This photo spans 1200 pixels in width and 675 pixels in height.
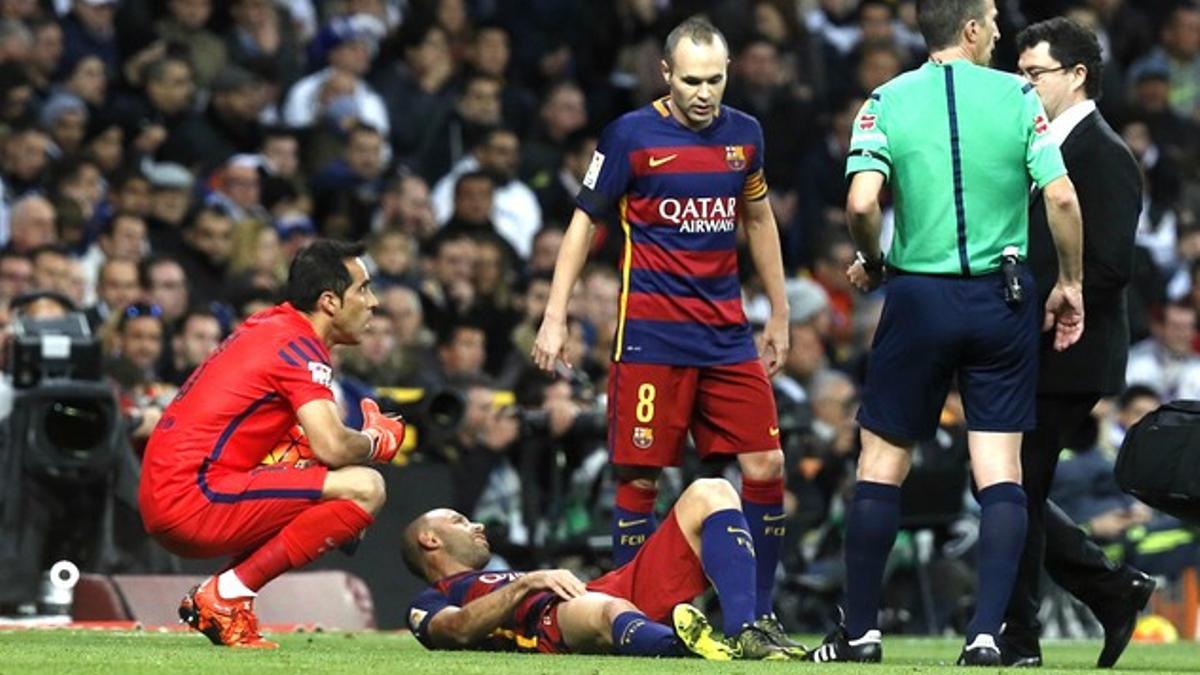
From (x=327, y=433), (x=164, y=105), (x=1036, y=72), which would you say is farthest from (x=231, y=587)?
(x=164, y=105)

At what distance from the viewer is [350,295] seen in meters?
10.6

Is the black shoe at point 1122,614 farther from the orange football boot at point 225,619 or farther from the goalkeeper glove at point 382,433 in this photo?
the orange football boot at point 225,619

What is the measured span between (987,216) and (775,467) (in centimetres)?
173

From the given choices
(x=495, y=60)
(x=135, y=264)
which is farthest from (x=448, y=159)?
(x=135, y=264)

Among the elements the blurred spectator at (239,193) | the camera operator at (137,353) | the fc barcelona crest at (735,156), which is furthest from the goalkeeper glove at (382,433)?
the blurred spectator at (239,193)

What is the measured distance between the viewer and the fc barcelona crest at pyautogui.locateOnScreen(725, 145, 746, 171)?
1127 centimetres

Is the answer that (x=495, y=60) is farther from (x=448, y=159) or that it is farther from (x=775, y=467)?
(x=775, y=467)

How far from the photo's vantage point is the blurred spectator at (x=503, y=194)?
64.8 feet

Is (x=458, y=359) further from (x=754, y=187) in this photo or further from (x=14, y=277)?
(x=754, y=187)

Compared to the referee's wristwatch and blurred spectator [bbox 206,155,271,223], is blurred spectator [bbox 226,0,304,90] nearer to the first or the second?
blurred spectator [bbox 206,155,271,223]

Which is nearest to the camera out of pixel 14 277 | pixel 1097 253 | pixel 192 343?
pixel 1097 253

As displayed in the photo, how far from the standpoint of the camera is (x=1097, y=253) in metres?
10.5

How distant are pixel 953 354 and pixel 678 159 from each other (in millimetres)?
1685

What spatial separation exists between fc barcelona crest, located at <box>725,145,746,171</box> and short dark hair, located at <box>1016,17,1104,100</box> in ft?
3.91
